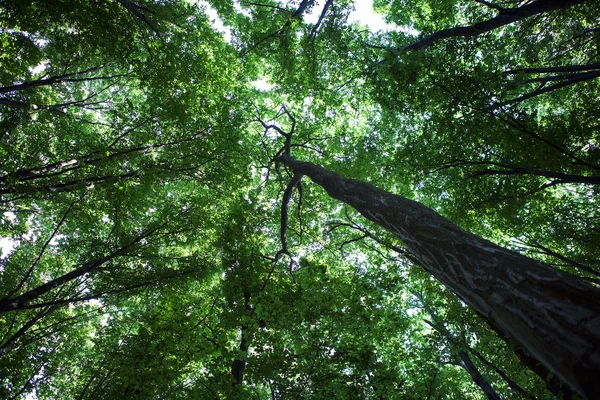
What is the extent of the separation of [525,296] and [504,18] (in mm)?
6061

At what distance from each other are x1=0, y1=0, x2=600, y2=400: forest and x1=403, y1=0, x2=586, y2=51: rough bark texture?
3 cm

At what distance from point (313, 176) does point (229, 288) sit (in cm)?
436

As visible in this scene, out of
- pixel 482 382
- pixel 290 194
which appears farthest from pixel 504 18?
pixel 482 382

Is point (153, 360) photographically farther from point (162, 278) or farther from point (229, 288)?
point (229, 288)

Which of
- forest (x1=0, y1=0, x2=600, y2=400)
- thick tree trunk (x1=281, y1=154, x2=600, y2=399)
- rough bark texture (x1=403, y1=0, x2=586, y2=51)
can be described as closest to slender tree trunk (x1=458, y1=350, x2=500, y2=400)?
forest (x1=0, y1=0, x2=600, y2=400)

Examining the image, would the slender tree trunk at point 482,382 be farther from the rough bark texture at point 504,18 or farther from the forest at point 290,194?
the rough bark texture at point 504,18

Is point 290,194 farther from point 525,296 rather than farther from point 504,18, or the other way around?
point 525,296

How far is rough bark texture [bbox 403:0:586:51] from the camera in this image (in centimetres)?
506

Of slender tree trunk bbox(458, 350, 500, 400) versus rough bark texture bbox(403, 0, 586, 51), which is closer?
rough bark texture bbox(403, 0, 586, 51)

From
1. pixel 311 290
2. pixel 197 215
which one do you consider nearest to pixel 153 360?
pixel 311 290

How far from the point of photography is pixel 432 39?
23.1 feet

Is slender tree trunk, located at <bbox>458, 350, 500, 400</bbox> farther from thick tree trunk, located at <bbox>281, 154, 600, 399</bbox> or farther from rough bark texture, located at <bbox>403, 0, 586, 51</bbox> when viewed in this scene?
rough bark texture, located at <bbox>403, 0, 586, 51</bbox>

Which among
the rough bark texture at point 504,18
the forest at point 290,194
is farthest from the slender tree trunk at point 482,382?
the rough bark texture at point 504,18

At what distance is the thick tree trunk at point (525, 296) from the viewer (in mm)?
1389
